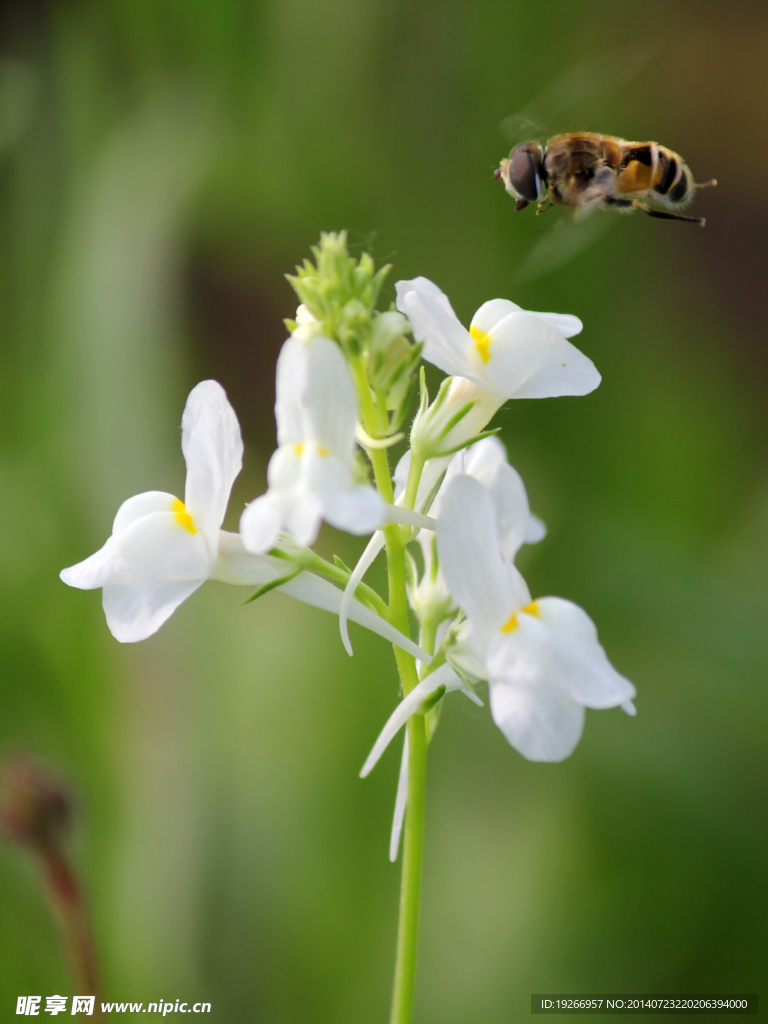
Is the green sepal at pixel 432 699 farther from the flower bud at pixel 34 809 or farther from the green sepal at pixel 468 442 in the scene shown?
the flower bud at pixel 34 809

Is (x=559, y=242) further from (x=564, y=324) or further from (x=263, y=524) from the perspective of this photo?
(x=263, y=524)

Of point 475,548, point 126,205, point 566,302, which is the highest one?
point 126,205

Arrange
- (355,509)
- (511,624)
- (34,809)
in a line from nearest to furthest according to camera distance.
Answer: (355,509), (511,624), (34,809)

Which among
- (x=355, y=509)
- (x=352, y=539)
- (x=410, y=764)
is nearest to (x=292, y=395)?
(x=355, y=509)

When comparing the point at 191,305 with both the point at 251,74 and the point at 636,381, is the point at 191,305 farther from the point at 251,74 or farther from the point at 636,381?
the point at 636,381

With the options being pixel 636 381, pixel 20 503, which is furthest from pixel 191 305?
pixel 636 381

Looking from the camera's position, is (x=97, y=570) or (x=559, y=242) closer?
(x=97, y=570)

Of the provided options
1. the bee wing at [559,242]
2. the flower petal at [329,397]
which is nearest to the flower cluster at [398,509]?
the flower petal at [329,397]
